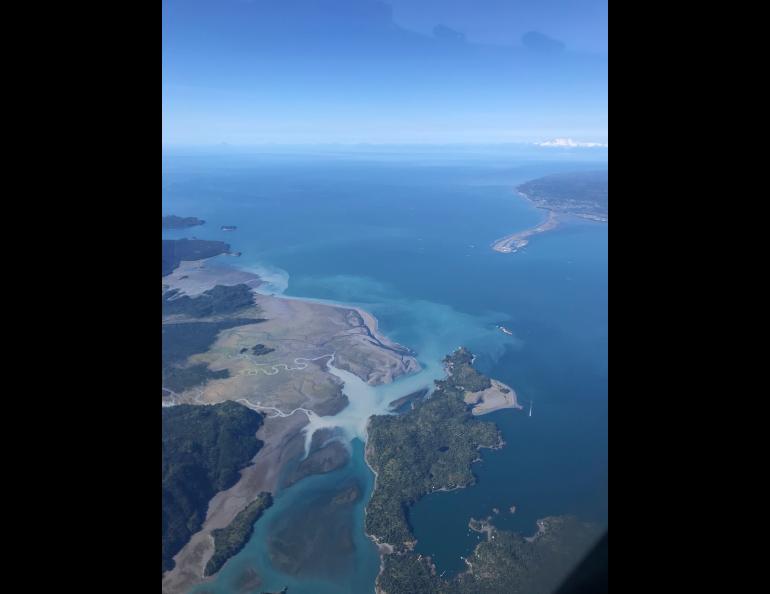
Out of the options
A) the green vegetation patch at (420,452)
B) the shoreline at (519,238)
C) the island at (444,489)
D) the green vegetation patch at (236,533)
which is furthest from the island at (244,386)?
the shoreline at (519,238)

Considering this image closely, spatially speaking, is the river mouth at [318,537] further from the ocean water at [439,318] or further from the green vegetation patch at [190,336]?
the green vegetation patch at [190,336]

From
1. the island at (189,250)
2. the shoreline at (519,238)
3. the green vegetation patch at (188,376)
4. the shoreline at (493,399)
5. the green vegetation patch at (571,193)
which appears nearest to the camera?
the shoreline at (493,399)

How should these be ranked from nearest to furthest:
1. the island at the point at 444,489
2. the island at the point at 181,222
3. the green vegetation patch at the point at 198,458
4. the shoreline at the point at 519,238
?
the island at the point at 444,489 → the green vegetation patch at the point at 198,458 → the shoreline at the point at 519,238 → the island at the point at 181,222

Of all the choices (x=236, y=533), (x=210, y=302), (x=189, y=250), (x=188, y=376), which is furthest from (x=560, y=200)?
(x=236, y=533)

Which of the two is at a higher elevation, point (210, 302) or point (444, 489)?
point (210, 302)

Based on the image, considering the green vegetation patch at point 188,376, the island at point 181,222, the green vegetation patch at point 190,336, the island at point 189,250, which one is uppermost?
the island at point 181,222

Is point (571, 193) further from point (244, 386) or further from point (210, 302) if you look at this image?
point (244, 386)
